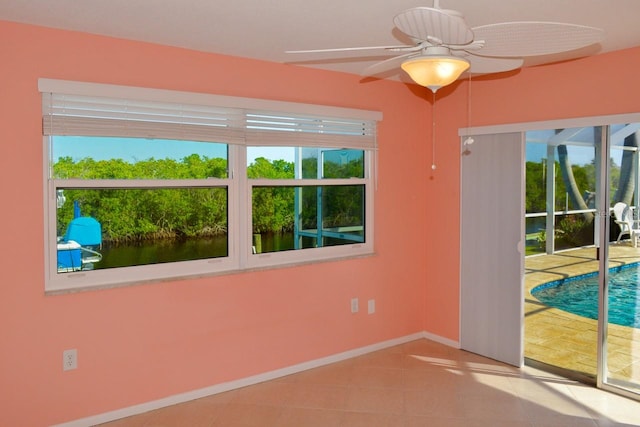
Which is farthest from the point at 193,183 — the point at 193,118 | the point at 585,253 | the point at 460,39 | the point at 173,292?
the point at 585,253

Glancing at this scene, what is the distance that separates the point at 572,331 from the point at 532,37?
10.0ft

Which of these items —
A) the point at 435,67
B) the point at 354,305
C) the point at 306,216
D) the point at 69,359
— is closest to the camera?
the point at 435,67

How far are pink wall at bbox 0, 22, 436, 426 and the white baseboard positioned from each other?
0.04 meters

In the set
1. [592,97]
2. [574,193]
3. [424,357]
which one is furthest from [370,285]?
[592,97]

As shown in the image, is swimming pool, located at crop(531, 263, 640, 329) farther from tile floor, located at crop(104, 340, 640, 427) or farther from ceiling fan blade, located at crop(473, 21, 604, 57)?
ceiling fan blade, located at crop(473, 21, 604, 57)

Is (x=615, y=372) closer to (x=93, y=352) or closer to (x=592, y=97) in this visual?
(x=592, y=97)

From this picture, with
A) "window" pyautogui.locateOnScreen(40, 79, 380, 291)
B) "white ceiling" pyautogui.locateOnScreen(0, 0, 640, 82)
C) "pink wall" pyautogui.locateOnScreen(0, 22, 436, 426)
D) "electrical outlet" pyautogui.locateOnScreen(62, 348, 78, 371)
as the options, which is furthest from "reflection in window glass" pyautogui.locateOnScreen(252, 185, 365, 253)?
"electrical outlet" pyautogui.locateOnScreen(62, 348, 78, 371)

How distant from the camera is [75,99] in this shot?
3193 mm

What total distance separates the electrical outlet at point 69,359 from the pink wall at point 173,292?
28 mm

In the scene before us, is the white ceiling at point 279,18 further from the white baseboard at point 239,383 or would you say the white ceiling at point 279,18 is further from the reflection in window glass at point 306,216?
the white baseboard at point 239,383

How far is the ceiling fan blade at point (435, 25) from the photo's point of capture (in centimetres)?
167

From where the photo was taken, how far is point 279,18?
2934 mm

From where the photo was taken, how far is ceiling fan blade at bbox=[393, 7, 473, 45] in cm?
167

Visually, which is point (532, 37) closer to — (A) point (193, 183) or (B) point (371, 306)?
(A) point (193, 183)
